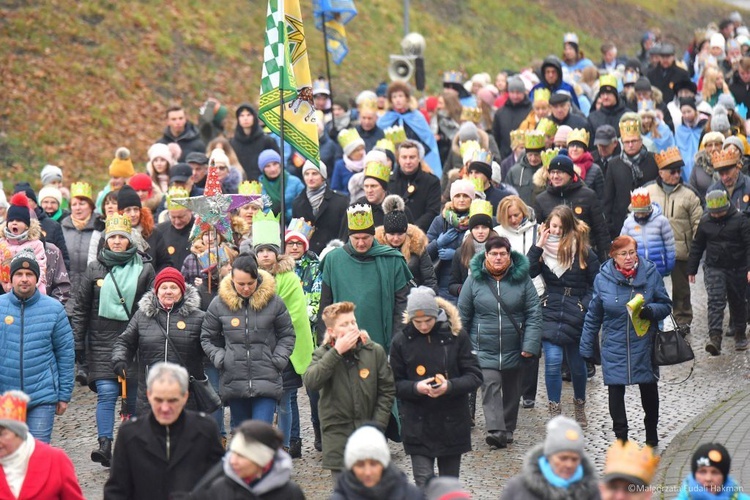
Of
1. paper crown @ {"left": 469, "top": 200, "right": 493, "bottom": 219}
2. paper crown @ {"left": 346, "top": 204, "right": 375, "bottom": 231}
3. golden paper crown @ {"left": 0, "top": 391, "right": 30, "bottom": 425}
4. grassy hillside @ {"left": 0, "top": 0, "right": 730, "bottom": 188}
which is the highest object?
grassy hillside @ {"left": 0, "top": 0, "right": 730, "bottom": 188}

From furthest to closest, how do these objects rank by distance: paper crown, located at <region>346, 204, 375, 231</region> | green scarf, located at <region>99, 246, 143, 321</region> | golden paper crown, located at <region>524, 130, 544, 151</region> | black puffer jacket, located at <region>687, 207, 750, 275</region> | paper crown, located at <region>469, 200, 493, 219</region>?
golden paper crown, located at <region>524, 130, 544, 151</region>
black puffer jacket, located at <region>687, 207, 750, 275</region>
paper crown, located at <region>469, 200, 493, 219</region>
green scarf, located at <region>99, 246, 143, 321</region>
paper crown, located at <region>346, 204, 375, 231</region>

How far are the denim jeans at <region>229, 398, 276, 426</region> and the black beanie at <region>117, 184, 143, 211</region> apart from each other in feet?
12.1

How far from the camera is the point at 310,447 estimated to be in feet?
42.9

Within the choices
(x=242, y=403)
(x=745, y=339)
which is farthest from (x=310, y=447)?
(x=745, y=339)

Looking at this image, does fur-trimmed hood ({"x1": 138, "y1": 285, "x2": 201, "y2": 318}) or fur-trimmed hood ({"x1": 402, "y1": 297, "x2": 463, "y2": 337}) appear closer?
fur-trimmed hood ({"x1": 402, "y1": 297, "x2": 463, "y2": 337})

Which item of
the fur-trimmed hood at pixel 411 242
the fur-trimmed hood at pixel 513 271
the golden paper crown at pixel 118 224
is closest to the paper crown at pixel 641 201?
the fur-trimmed hood at pixel 411 242

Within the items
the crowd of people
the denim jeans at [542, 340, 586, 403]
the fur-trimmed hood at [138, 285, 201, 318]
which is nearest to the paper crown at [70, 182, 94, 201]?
the crowd of people

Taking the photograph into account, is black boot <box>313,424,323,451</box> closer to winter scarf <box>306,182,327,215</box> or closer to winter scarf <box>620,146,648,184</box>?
winter scarf <box>306,182,327,215</box>

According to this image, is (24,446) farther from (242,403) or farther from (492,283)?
(492,283)

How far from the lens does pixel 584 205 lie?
1565cm

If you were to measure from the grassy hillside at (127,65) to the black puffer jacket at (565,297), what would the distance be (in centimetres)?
→ 1349

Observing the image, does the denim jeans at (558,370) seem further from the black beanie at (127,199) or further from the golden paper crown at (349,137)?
the golden paper crown at (349,137)

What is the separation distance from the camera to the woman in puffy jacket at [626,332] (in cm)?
1243

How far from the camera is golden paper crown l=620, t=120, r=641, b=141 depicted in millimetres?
18502
